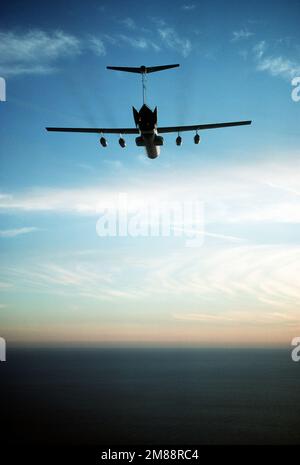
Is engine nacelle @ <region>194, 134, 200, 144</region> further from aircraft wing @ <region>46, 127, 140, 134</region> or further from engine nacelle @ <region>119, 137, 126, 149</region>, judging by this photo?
engine nacelle @ <region>119, 137, 126, 149</region>

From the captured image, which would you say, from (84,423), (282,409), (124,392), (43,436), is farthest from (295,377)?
(43,436)

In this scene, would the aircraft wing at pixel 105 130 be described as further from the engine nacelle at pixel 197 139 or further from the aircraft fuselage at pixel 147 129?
the engine nacelle at pixel 197 139

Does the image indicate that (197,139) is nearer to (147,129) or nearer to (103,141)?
(147,129)

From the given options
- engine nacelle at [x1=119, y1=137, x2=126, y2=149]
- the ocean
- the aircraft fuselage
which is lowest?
the ocean

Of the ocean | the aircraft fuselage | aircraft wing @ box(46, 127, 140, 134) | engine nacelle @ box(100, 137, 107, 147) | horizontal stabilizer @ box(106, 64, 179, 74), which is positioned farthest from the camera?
the ocean

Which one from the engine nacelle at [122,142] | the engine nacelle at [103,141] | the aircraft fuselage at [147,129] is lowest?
the aircraft fuselage at [147,129]

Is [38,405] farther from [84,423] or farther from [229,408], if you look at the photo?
[229,408]

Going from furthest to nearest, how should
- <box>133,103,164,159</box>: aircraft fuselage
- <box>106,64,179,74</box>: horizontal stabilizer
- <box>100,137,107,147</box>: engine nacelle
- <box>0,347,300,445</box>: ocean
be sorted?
<box>0,347,300,445</box>: ocean, <box>100,137,107,147</box>: engine nacelle, <box>133,103,164,159</box>: aircraft fuselage, <box>106,64,179,74</box>: horizontal stabilizer

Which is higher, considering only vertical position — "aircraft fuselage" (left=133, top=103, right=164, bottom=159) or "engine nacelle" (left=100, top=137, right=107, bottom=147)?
"engine nacelle" (left=100, top=137, right=107, bottom=147)

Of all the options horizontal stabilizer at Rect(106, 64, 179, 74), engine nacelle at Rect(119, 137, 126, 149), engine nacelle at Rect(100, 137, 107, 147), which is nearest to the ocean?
engine nacelle at Rect(119, 137, 126, 149)

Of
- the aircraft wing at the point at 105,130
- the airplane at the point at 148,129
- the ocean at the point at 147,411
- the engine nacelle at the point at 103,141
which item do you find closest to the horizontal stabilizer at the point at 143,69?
the airplane at the point at 148,129

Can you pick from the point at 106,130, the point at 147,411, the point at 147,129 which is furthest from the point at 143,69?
the point at 147,411
